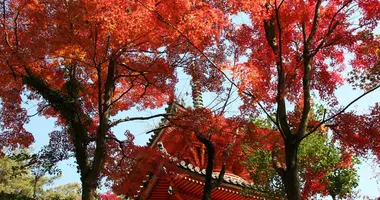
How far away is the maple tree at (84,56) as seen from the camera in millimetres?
10008

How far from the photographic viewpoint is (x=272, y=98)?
10258 mm

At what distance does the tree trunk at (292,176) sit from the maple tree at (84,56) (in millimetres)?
3717

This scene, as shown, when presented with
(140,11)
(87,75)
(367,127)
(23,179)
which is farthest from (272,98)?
(23,179)

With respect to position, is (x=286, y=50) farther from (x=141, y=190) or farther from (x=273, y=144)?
(x=141, y=190)

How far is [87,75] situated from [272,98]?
651 centimetres

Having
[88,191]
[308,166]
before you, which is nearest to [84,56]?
[88,191]

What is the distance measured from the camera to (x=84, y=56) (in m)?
11.1

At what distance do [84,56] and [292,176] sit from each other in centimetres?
640

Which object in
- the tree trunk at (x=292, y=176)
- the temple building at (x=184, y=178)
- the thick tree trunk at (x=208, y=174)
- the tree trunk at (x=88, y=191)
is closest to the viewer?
the tree trunk at (x=292, y=176)

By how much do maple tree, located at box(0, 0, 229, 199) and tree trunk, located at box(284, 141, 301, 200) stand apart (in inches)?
146

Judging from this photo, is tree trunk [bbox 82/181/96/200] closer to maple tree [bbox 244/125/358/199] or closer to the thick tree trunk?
the thick tree trunk

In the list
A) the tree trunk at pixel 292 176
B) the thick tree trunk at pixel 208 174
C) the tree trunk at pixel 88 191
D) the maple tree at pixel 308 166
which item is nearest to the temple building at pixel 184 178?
the maple tree at pixel 308 166

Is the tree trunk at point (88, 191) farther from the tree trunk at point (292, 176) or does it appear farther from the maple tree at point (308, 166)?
the maple tree at point (308, 166)

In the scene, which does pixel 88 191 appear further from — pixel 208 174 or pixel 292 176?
pixel 292 176
